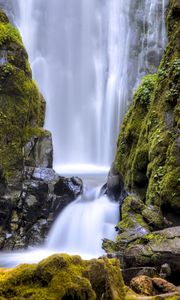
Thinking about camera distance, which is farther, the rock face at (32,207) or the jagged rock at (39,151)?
the jagged rock at (39,151)

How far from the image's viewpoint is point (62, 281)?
2.72m

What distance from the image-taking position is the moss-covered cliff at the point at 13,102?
11852 mm

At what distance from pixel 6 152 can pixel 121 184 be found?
13.4ft

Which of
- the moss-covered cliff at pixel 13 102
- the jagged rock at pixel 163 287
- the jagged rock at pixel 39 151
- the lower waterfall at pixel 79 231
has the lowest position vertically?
the lower waterfall at pixel 79 231

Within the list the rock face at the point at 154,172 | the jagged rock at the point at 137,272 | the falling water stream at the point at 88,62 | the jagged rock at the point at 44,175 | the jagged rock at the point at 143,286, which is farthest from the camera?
the falling water stream at the point at 88,62

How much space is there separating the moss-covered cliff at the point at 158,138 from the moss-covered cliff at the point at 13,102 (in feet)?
11.8

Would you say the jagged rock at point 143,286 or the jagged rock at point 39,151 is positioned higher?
the jagged rock at point 39,151

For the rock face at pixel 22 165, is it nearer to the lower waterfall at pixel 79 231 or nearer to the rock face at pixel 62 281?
the lower waterfall at pixel 79 231

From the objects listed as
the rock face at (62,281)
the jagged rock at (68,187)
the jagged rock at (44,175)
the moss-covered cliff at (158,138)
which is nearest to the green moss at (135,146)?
the moss-covered cliff at (158,138)

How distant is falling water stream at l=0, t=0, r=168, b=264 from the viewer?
83.0 feet

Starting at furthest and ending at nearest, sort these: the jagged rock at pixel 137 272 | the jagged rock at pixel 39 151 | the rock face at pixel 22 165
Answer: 1. the jagged rock at pixel 39 151
2. the rock face at pixel 22 165
3. the jagged rock at pixel 137 272

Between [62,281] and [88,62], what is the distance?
29.0 m

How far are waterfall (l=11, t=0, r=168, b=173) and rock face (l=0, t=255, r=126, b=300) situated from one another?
18649 mm

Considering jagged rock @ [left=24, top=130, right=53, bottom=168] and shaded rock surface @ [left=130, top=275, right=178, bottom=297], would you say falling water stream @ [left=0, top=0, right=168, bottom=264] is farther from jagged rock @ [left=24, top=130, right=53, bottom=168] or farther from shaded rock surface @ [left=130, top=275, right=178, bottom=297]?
shaded rock surface @ [left=130, top=275, right=178, bottom=297]
